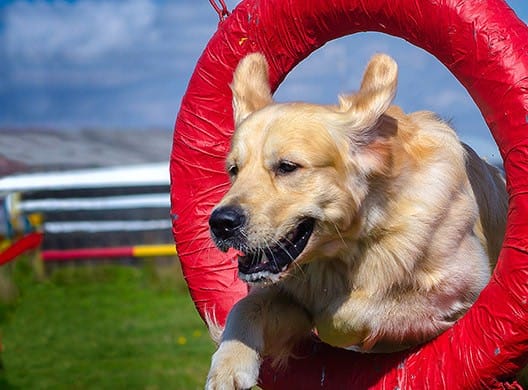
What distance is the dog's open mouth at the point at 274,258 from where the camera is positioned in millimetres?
3773

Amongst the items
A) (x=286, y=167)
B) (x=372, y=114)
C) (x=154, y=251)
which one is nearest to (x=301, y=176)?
(x=286, y=167)

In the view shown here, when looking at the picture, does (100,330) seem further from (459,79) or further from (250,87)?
(459,79)

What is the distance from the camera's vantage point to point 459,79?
4.11m

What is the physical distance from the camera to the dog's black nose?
12.0ft

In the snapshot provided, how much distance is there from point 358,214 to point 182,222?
1315mm

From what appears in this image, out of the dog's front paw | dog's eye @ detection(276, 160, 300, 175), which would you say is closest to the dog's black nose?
dog's eye @ detection(276, 160, 300, 175)

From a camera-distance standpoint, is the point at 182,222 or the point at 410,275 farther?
the point at 182,222

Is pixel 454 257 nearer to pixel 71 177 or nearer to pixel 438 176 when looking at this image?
pixel 438 176

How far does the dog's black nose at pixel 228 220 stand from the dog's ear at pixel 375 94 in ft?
2.21

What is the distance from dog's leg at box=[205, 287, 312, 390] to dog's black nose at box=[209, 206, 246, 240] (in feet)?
1.63

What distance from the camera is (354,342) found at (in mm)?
4133

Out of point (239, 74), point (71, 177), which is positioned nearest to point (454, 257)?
point (239, 74)

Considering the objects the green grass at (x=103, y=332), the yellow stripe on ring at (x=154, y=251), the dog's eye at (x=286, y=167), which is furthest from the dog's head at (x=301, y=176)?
the yellow stripe on ring at (x=154, y=251)

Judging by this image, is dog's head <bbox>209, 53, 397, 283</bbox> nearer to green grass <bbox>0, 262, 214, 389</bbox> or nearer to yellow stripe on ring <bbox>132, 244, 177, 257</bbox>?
green grass <bbox>0, 262, 214, 389</bbox>
